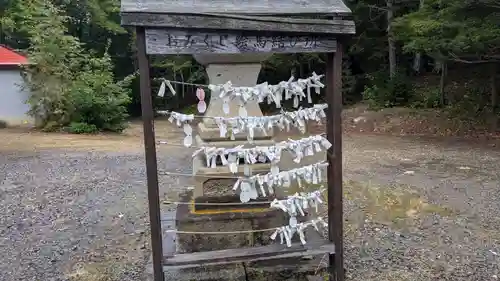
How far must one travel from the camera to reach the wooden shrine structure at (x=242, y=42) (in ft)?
8.35

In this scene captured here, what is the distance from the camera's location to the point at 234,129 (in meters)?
2.92

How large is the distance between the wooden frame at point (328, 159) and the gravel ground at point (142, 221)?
0.60 meters

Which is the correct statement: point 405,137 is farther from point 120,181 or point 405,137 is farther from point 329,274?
point 329,274

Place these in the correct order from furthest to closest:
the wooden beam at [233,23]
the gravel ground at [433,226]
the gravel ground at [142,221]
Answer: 1. the gravel ground at [142,221]
2. the gravel ground at [433,226]
3. the wooden beam at [233,23]

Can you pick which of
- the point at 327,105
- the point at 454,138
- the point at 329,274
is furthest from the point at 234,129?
the point at 454,138

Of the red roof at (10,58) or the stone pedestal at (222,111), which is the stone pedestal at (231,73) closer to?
the stone pedestal at (222,111)

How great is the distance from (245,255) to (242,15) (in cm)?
151

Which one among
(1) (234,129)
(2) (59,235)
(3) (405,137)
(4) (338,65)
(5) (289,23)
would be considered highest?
(5) (289,23)

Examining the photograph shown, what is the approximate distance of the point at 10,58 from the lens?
44.2ft

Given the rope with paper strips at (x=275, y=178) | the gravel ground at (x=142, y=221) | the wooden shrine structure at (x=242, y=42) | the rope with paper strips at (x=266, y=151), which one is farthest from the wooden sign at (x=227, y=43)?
the gravel ground at (x=142, y=221)

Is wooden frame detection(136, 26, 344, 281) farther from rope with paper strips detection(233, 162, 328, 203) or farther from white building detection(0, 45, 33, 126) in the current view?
white building detection(0, 45, 33, 126)

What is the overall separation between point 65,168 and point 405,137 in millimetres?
7935

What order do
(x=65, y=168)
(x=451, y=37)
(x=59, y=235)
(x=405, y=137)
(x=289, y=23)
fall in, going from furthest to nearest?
(x=405, y=137) < (x=451, y=37) < (x=65, y=168) < (x=59, y=235) < (x=289, y=23)

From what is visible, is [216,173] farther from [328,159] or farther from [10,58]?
[10,58]
